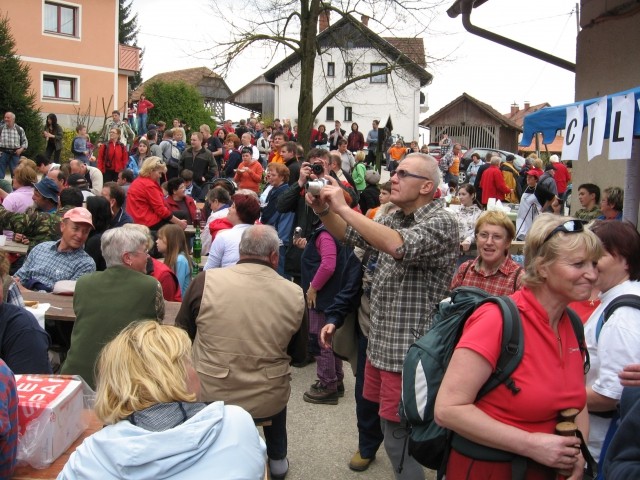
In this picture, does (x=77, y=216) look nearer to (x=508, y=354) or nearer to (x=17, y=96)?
(x=508, y=354)

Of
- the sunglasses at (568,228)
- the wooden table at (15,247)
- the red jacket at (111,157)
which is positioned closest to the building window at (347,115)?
the red jacket at (111,157)

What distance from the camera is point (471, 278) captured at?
4445mm

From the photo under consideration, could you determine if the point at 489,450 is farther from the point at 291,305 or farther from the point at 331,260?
the point at 331,260

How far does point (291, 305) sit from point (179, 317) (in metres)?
0.64

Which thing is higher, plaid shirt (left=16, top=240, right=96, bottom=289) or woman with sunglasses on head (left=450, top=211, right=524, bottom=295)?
woman with sunglasses on head (left=450, top=211, right=524, bottom=295)

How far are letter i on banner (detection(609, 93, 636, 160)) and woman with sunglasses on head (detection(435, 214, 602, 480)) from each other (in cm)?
313

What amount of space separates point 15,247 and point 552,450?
5.75 meters

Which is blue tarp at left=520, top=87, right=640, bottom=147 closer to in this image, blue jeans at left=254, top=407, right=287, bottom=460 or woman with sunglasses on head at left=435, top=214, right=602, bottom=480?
blue jeans at left=254, top=407, right=287, bottom=460

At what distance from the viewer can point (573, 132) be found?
6262 mm

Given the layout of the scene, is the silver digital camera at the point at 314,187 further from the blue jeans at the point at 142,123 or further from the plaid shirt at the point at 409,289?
the blue jeans at the point at 142,123

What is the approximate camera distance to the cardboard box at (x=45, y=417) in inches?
103

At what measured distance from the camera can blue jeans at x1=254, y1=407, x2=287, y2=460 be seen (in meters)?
4.09

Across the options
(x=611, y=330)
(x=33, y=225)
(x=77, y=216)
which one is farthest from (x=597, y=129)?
(x=33, y=225)

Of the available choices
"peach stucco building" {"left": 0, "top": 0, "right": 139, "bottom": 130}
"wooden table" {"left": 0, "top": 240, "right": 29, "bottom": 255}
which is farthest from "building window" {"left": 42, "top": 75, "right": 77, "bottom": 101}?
"wooden table" {"left": 0, "top": 240, "right": 29, "bottom": 255}
